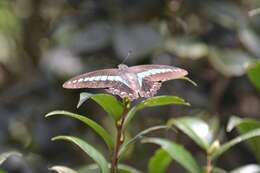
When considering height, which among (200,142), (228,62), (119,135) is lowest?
(228,62)

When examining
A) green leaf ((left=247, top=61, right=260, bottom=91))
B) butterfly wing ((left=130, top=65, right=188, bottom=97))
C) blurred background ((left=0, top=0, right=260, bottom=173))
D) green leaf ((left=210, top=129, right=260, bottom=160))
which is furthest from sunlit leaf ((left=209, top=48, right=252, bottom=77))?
butterfly wing ((left=130, top=65, right=188, bottom=97))

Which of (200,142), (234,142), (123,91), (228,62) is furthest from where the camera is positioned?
(228,62)

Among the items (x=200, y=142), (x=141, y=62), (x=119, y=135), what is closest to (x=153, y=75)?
(x=119, y=135)

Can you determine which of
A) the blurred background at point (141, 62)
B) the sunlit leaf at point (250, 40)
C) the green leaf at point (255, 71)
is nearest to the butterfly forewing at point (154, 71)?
the green leaf at point (255, 71)

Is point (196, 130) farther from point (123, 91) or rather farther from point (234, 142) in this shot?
point (123, 91)

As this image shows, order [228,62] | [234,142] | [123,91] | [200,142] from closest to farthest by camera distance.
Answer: [123,91], [234,142], [200,142], [228,62]

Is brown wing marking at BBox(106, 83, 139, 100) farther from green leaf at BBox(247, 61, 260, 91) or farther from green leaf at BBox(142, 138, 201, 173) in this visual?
green leaf at BBox(247, 61, 260, 91)

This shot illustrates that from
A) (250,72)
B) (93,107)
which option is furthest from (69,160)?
(250,72)

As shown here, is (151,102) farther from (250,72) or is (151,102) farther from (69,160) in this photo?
(69,160)
